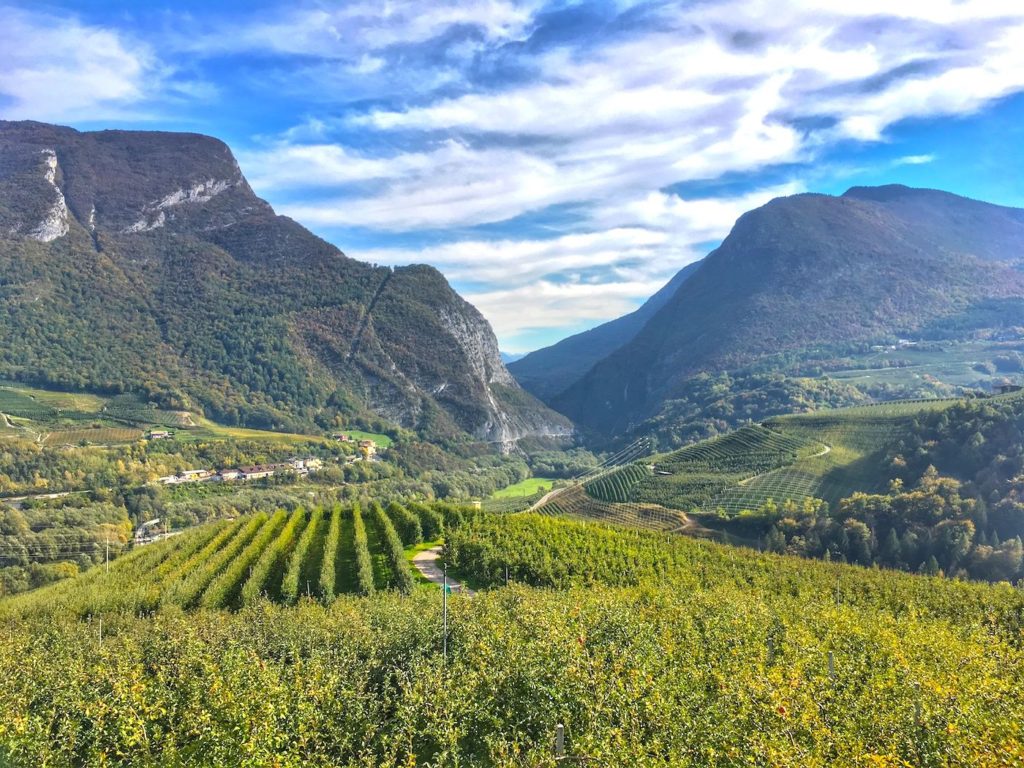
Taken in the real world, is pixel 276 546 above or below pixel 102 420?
below

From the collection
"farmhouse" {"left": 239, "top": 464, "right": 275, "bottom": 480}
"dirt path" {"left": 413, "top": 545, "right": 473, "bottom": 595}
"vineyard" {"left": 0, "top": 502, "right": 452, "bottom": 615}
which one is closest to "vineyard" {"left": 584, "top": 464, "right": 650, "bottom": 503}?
"vineyard" {"left": 0, "top": 502, "right": 452, "bottom": 615}

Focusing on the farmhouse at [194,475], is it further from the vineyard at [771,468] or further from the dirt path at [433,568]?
the dirt path at [433,568]

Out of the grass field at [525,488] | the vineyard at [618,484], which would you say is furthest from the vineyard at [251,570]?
the grass field at [525,488]

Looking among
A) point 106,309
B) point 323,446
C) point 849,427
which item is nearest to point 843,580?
point 849,427

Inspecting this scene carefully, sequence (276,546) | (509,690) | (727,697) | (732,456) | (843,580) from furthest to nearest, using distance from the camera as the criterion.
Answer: (732,456), (276,546), (843,580), (509,690), (727,697)

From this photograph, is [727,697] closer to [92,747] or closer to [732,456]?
[92,747]

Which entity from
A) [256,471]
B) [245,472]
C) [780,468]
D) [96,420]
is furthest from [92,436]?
[780,468]

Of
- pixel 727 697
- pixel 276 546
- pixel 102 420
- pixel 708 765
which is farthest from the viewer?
pixel 102 420

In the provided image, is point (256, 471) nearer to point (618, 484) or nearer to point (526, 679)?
point (618, 484)
